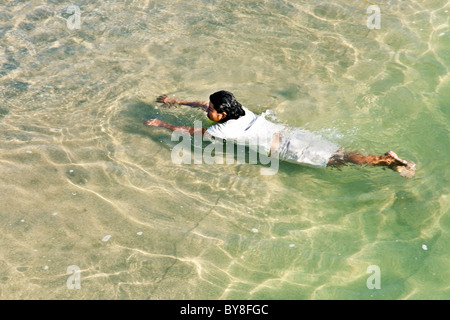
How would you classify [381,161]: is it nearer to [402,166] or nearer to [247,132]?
[402,166]

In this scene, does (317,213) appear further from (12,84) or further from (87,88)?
(12,84)

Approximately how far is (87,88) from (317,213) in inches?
145

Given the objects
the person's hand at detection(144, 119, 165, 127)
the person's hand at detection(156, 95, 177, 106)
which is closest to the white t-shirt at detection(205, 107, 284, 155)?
the person's hand at detection(144, 119, 165, 127)

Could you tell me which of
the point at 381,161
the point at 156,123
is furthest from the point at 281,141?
the point at 156,123

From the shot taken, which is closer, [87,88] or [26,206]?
[26,206]

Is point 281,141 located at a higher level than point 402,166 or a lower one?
lower

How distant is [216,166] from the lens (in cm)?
510

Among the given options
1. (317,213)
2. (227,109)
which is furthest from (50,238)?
(317,213)

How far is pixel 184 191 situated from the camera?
4.71 metres

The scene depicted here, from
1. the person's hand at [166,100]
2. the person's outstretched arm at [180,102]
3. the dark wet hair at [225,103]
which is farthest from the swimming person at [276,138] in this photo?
the person's hand at [166,100]

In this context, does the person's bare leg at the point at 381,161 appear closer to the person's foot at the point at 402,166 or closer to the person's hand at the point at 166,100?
the person's foot at the point at 402,166

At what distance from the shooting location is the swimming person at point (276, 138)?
4883mm

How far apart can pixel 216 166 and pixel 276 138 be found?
76cm

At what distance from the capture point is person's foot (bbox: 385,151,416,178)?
468cm
